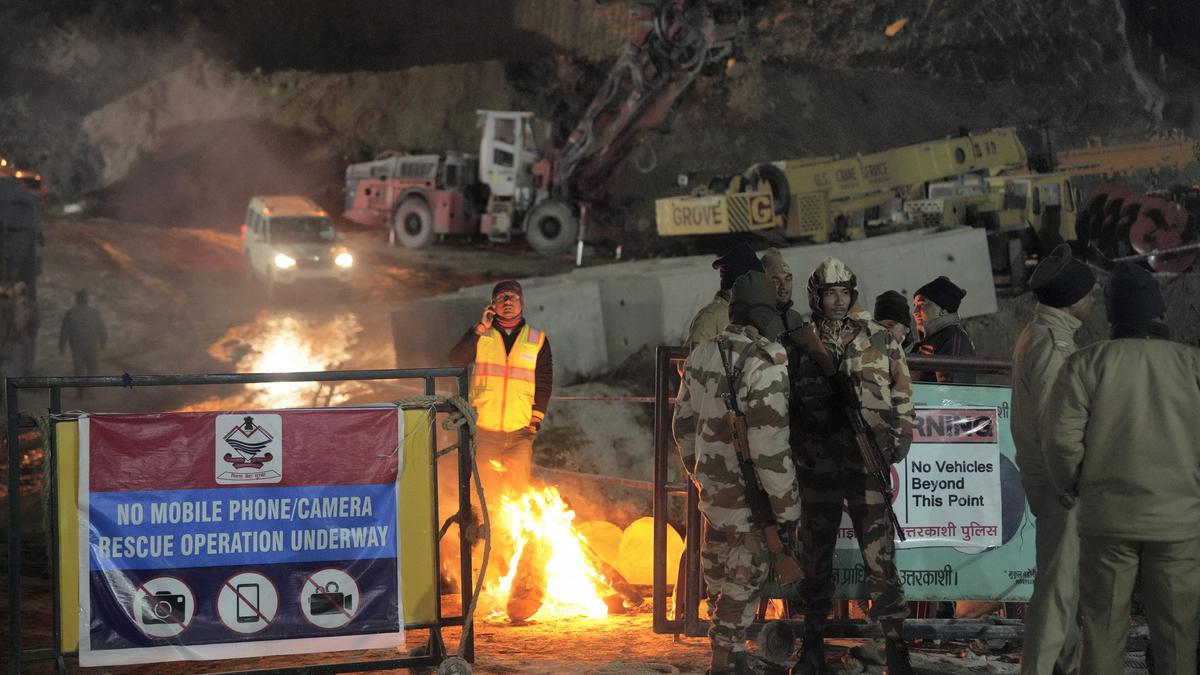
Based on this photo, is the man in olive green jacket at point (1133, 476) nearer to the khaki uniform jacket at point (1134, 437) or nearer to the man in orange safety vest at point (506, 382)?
the khaki uniform jacket at point (1134, 437)

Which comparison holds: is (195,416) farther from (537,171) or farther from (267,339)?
(537,171)

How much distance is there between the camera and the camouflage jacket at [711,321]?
634cm

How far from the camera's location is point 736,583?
5.20 m

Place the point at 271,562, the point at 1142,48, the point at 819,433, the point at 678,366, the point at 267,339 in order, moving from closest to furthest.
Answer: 1. the point at 271,562
2. the point at 819,433
3. the point at 678,366
4. the point at 267,339
5. the point at 1142,48

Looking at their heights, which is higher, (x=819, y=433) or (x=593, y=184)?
(x=593, y=184)

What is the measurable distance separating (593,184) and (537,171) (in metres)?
1.44

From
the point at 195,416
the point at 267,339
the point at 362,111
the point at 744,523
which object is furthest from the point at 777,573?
the point at 362,111

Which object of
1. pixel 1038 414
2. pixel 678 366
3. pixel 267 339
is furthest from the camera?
pixel 267 339

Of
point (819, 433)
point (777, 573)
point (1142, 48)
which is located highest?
point (1142, 48)

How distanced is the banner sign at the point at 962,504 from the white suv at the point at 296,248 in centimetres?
1829

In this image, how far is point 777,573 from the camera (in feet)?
16.6

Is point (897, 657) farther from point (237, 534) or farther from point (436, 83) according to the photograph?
point (436, 83)

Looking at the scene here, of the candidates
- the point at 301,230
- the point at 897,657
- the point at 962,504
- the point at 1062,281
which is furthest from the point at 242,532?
the point at 301,230

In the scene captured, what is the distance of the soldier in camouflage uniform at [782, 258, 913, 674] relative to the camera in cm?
520
